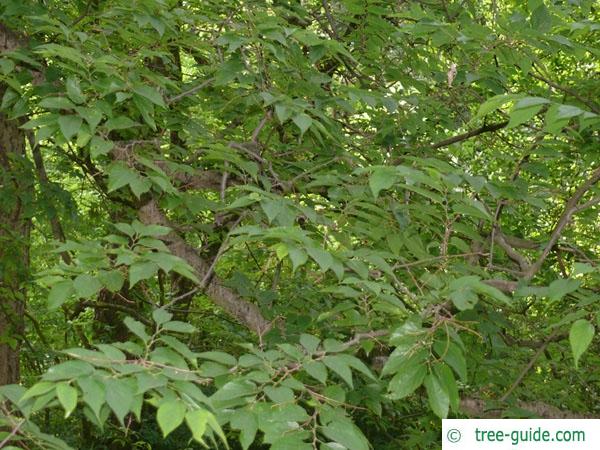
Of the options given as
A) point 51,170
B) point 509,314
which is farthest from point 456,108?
point 51,170

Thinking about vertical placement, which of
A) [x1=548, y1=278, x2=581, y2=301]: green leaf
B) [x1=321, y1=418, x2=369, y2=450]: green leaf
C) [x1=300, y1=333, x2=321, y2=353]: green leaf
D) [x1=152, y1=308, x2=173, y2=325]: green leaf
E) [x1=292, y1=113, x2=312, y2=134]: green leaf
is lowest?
[x1=321, y1=418, x2=369, y2=450]: green leaf

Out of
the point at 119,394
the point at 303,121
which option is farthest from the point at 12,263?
the point at 119,394

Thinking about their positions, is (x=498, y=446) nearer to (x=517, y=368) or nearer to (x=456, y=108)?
(x=517, y=368)

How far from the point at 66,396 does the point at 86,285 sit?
0.74 m

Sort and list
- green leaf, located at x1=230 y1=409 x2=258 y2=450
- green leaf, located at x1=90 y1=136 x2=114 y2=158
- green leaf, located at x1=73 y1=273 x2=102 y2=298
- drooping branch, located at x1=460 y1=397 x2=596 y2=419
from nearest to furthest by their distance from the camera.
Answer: green leaf, located at x1=230 y1=409 x2=258 y2=450, green leaf, located at x1=73 y1=273 x2=102 y2=298, green leaf, located at x1=90 y1=136 x2=114 y2=158, drooping branch, located at x1=460 y1=397 x2=596 y2=419

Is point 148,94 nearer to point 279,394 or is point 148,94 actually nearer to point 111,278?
point 111,278

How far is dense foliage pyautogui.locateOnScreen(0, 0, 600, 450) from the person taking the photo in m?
1.90

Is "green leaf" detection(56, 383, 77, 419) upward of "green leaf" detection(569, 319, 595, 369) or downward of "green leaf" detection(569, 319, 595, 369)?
upward

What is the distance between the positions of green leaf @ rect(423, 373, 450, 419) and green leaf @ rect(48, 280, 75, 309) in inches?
38.5

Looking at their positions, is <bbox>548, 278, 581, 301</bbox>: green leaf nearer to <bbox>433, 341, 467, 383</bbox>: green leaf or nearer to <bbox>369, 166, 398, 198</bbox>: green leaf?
<bbox>433, 341, 467, 383</bbox>: green leaf

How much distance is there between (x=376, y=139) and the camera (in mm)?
4117

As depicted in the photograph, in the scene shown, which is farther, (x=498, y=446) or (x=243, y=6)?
(x=243, y=6)

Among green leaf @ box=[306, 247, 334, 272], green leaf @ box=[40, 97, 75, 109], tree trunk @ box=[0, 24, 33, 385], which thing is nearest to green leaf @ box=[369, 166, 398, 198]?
green leaf @ box=[306, 247, 334, 272]

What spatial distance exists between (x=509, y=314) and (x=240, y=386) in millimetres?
2314
